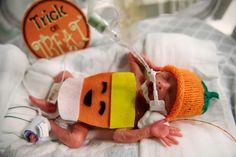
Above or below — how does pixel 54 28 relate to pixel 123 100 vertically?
above

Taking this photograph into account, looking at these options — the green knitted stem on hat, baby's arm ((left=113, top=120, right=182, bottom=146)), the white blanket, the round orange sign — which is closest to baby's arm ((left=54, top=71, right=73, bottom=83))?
the white blanket

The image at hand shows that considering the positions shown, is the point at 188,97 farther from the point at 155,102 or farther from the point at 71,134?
the point at 71,134

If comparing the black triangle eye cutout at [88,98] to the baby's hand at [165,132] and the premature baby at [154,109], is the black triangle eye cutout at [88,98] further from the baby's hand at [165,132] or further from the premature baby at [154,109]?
the baby's hand at [165,132]

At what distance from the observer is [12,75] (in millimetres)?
1146

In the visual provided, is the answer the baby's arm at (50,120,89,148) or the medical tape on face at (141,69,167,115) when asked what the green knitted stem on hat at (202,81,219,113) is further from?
the baby's arm at (50,120,89,148)

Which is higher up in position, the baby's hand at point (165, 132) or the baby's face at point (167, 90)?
the baby's face at point (167, 90)

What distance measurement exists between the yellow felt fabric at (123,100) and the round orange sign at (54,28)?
253mm

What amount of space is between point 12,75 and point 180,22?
68 centimetres

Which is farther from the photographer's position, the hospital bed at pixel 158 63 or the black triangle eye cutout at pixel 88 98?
the black triangle eye cutout at pixel 88 98

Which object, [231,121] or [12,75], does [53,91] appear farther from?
[231,121]

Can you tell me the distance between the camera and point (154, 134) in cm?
94

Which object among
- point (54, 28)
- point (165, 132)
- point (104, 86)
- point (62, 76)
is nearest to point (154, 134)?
point (165, 132)

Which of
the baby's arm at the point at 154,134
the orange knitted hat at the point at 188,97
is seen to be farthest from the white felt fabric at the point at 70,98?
the orange knitted hat at the point at 188,97

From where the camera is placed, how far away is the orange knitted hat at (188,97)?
95 centimetres
